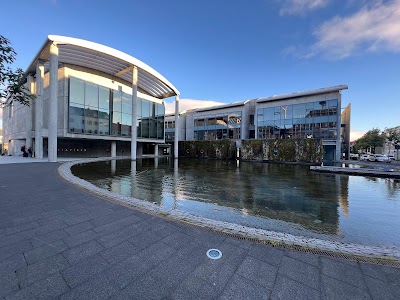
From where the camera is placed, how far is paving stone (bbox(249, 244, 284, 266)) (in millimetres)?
3094

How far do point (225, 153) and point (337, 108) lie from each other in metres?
21.6

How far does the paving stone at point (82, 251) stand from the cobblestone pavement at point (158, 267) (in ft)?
0.05

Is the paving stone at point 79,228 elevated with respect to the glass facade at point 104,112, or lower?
lower

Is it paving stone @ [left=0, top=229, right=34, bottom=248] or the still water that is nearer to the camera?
paving stone @ [left=0, top=229, right=34, bottom=248]

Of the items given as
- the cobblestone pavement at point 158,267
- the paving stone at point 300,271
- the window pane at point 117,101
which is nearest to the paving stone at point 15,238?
the cobblestone pavement at point 158,267

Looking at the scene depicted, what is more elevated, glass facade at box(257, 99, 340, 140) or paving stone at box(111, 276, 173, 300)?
glass facade at box(257, 99, 340, 140)

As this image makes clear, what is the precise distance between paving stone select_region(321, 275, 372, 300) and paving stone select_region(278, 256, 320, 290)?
0.32 feet

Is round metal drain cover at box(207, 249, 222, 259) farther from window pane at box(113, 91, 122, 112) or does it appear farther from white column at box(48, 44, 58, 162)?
window pane at box(113, 91, 122, 112)

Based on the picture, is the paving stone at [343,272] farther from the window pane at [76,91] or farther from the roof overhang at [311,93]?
the roof overhang at [311,93]

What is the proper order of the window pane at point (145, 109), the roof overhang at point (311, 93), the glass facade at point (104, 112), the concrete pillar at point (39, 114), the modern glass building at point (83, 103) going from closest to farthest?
the modern glass building at point (83, 103)
the concrete pillar at point (39, 114)
the glass facade at point (104, 112)
the window pane at point (145, 109)
the roof overhang at point (311, 93)

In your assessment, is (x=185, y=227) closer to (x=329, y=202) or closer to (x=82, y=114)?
(x=329, y=202)

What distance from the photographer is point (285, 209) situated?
688cm

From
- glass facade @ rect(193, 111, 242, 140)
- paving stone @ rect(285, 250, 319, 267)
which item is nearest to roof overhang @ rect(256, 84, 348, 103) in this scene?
glass facade @ rect(193, 111, 242, 140)

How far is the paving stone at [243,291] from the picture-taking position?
2.32 meters
